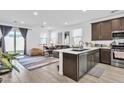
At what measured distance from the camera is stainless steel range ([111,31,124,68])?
13.9 ft

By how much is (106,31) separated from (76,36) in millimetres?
2687

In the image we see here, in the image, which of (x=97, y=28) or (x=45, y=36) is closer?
(x=97, y=28)

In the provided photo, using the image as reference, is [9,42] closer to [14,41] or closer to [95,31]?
[14,41]

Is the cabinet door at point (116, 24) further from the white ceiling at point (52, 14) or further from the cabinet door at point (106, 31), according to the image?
the white ceiling at point (52, 14)

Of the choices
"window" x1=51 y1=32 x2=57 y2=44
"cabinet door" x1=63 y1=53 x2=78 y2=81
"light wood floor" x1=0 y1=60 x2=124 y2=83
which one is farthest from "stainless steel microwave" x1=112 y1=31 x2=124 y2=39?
"window" x1=51 y1=32 x2=57 y2=44

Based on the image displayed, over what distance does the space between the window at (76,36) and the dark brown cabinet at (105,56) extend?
2.49 m

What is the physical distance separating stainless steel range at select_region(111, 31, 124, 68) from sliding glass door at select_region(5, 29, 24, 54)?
7.31 m

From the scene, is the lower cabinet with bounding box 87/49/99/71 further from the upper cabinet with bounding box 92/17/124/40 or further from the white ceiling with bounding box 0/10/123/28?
the white ceiling with bounding box 0/10/123/28

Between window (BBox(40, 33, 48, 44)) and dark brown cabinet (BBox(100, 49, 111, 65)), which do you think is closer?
dark brown cabinet (BBox(100, 49, 111, 65))

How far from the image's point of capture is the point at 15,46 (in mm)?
7922

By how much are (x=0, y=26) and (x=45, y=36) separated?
4408mm

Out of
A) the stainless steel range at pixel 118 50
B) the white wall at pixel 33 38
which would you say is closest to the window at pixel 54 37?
the white wall at pixel 33 38
